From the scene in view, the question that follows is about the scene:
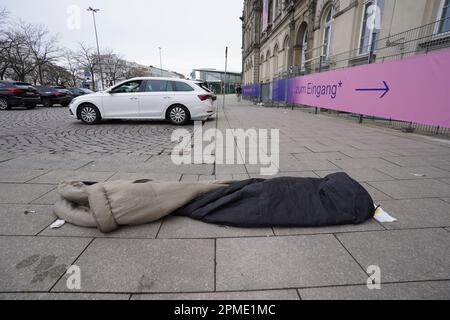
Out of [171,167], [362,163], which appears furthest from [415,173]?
[171,167]

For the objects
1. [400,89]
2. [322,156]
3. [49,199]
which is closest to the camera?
[49,199]

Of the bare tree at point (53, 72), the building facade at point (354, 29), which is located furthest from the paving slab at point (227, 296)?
the bare tree at point (53, 72)

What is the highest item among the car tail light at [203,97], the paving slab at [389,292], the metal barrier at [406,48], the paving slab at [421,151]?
the metal barrier at [406,48]

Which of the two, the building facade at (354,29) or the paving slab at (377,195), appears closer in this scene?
the paving slab at (377,195)

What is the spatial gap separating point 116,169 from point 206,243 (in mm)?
2464

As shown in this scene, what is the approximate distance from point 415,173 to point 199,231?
3507mm

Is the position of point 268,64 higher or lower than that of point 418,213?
higher

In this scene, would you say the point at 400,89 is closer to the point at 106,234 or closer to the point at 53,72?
the point at 106,234

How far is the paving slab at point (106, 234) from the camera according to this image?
207cm

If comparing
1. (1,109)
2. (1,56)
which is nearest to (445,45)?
(1,109)

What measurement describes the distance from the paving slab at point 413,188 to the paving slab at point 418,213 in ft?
0.49

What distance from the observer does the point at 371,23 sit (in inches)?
437

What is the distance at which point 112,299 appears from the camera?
1.45 metres

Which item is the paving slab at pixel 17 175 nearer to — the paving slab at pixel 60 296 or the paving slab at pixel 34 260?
the paving slab at pixel 34 260
